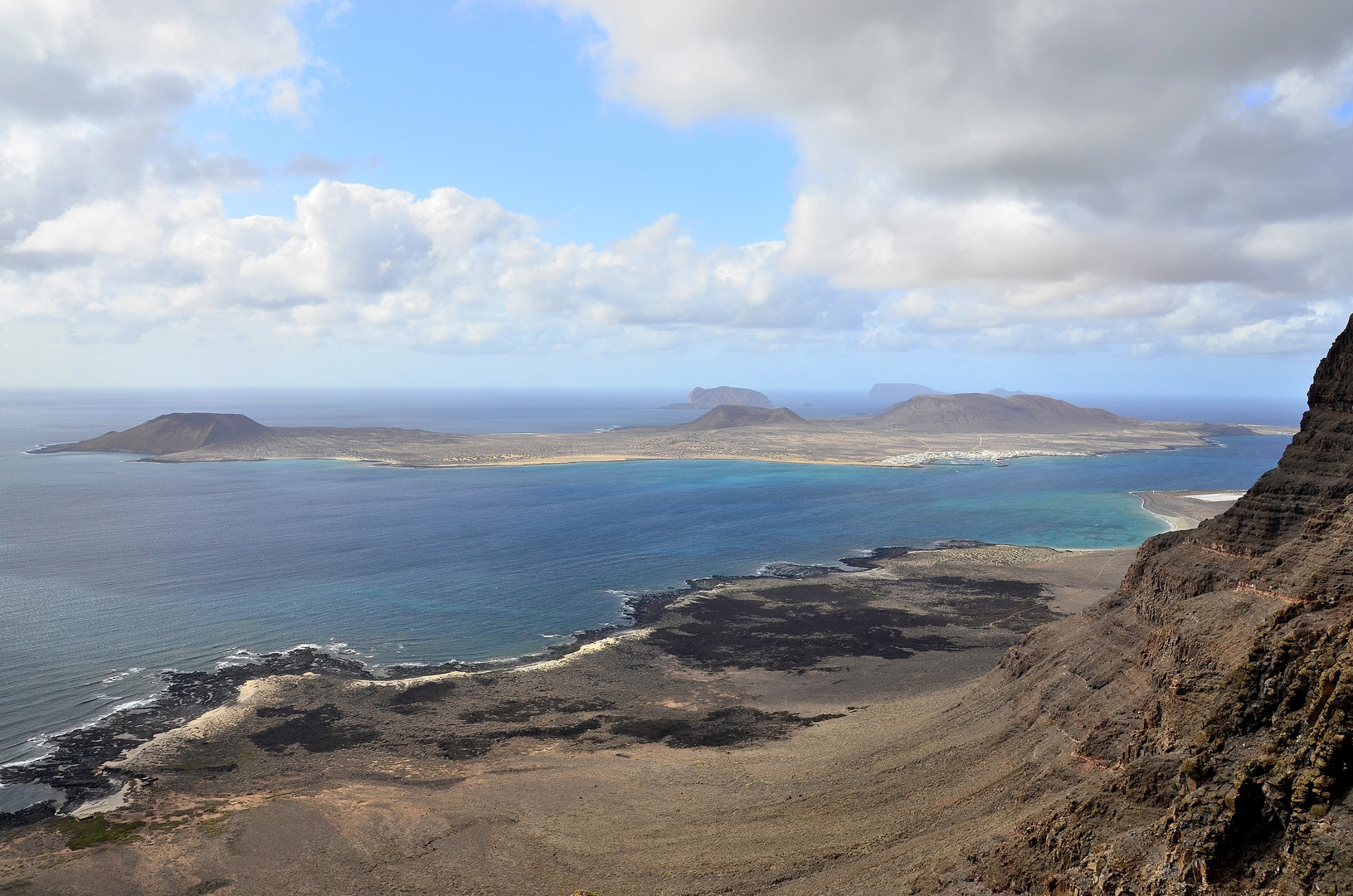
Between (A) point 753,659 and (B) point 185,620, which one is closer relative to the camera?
(A) point 753,659

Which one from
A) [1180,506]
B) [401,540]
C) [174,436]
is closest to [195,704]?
[401,540]

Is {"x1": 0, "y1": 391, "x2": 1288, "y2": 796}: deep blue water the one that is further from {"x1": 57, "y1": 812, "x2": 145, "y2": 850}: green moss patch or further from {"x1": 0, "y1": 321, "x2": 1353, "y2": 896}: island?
{"x1": 57, "y1": 812, "x2": 145, "y2": 850}: green moss patch

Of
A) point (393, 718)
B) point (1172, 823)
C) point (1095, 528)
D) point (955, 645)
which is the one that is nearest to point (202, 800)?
point (393, 718)

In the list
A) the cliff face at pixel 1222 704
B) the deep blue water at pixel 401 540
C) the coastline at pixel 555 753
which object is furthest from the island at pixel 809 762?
the deep blue water at pixel 401 540

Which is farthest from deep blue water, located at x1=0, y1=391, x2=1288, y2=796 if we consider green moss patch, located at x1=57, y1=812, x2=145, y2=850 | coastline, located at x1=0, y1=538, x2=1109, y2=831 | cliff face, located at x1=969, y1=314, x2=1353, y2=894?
cliff face, located at x1=969, y1=314, x2=1353, y2=894

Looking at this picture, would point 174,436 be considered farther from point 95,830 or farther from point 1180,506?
point 1180,506

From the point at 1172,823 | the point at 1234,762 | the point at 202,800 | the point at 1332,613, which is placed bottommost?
the point at 202,800

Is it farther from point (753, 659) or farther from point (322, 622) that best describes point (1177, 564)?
point (322, 622)
